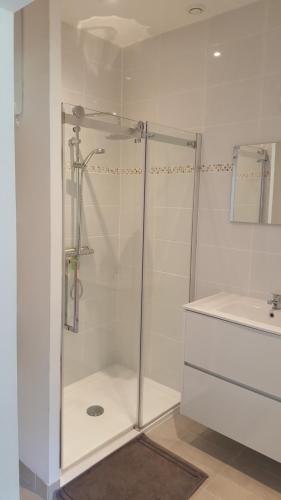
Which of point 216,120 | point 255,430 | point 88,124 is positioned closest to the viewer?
point 255,430

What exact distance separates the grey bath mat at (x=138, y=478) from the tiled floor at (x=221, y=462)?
2.9 inches

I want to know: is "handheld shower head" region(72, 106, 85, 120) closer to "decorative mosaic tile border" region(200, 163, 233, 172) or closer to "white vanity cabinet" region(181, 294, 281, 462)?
"decorative mosaic tile border" region(200, 163, 233, 172)

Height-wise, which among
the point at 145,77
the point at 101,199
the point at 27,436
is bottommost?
the point at 27,436

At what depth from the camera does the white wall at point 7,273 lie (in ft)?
3.12

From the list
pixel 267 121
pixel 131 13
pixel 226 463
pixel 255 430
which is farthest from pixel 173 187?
pixel 226 463

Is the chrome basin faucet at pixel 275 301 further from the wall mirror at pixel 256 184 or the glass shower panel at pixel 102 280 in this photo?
the glass shower panel at pixel 102 280

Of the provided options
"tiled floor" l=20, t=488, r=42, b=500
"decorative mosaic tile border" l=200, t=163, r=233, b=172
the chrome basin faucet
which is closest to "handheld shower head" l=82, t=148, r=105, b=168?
"decorative mosaic tile border" l=200, t=163, r=233, b=172

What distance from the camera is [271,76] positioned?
2.18 m

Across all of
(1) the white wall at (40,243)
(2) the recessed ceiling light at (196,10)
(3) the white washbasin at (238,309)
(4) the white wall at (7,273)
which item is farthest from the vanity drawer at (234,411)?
(2) the recessed ceiling light at (196,10)

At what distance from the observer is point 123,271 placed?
2.81 m

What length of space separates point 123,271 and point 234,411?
4.04 ft

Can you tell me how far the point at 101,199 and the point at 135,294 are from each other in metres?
0.75

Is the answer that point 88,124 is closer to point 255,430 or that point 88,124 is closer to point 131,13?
point 131,13

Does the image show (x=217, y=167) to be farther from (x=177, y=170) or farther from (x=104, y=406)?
(x=104, y=406)
